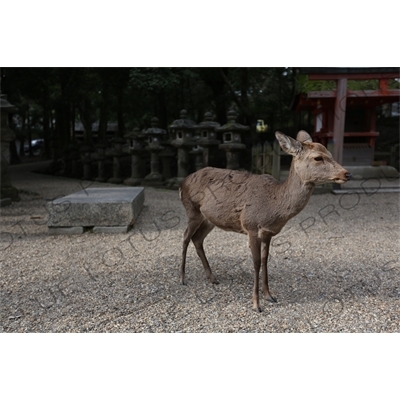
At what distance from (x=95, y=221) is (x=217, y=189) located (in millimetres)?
2993

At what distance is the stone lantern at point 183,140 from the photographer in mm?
10594

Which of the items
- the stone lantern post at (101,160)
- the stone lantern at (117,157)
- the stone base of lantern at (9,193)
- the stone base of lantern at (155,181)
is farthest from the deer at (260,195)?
the stone lantern post at (101,160)

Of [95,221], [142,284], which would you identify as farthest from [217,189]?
[95,221]

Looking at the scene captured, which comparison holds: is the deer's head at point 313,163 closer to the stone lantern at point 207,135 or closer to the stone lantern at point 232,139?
the stone lantern at point 232,139

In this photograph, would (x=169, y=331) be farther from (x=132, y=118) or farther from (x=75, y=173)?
(x=132, y=118)

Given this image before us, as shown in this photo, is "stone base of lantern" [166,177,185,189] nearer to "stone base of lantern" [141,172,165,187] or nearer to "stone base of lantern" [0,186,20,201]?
"stone base of lantern" [141,172,165,187]

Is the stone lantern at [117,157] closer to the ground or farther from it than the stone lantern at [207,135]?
closer to the ground

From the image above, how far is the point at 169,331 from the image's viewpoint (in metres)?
2.83

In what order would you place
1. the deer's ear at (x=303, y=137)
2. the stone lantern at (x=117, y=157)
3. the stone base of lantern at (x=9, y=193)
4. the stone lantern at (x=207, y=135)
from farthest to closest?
the stone lantern at (x=117, y=157) → the stone lantern at (x=207, y=135) → the stone base of lantern at (x=9, y=193) → the deer's ear at (x=303, y=137)

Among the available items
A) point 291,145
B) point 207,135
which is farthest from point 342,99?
point 291,145

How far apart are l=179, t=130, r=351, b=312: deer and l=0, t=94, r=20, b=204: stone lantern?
241 inches

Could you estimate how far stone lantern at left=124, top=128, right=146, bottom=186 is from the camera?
38.8 feet

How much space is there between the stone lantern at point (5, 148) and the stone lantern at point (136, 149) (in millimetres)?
3909

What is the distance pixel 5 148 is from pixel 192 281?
6.58 meters
